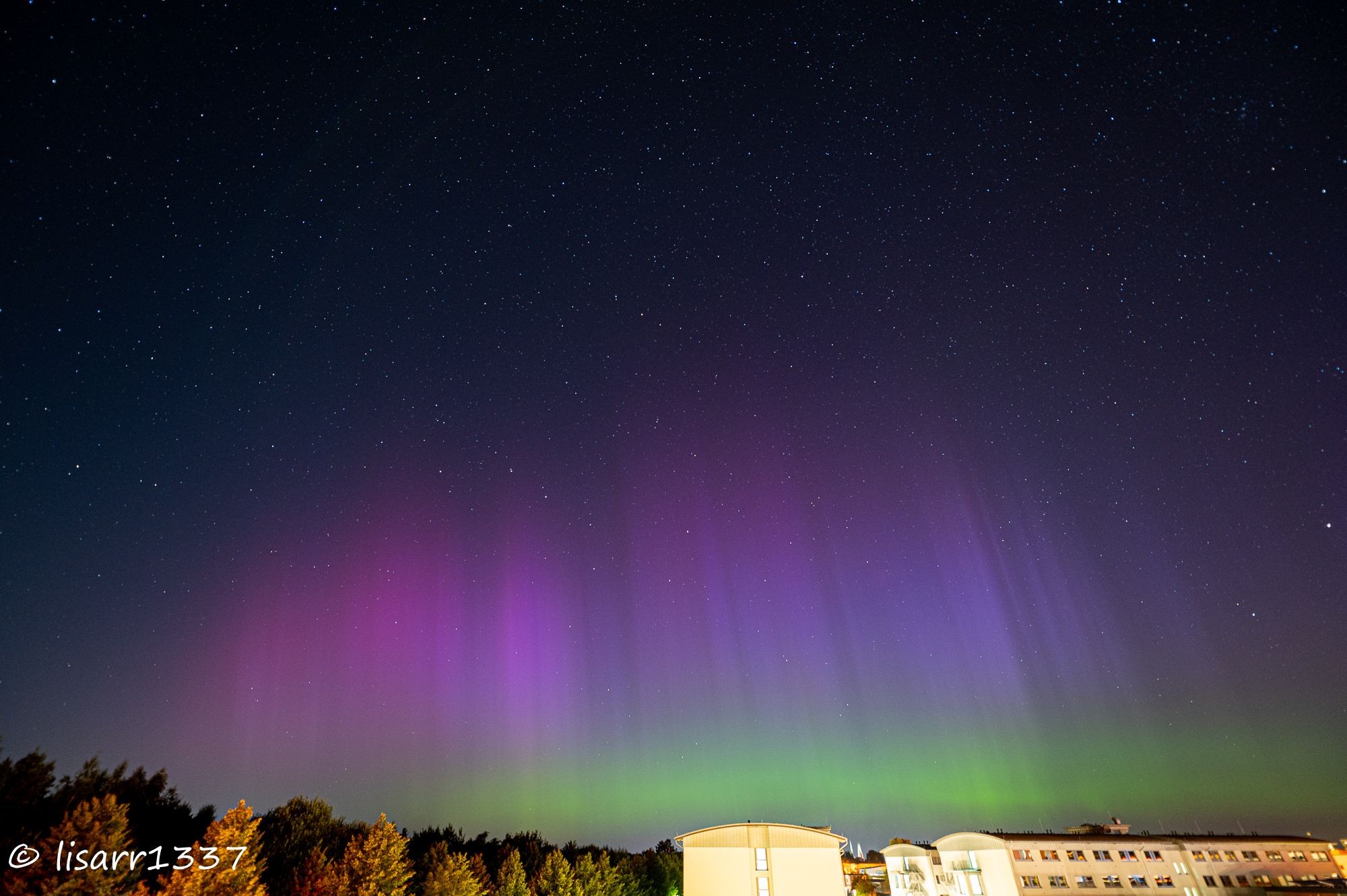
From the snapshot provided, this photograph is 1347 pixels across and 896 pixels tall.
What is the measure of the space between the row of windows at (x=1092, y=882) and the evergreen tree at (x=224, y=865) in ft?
186

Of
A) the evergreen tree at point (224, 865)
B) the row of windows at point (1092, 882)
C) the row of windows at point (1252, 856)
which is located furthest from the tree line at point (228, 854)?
the row of windows at point (1252, 856)

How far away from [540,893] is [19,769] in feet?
110

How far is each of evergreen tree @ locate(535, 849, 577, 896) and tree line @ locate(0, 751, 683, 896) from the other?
96 millimetres

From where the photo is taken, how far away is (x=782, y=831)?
37781mm

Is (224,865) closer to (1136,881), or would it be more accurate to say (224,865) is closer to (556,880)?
(556,880)

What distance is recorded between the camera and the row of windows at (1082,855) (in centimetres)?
5294

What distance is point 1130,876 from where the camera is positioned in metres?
54.0

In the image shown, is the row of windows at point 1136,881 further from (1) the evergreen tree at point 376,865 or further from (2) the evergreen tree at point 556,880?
(1) the evergreen tree at point 376,865

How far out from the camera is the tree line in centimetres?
2291

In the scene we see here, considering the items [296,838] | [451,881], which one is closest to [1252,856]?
[451,881]

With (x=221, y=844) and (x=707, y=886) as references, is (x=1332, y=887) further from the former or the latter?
(x=221, y=844)

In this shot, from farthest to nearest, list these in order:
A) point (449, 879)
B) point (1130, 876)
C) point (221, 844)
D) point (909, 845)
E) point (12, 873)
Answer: point (909, 845) → point (1130, 876) → point (449, 879) → point (221, 844) → point (12, 873)

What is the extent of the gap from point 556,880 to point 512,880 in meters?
Answer: 5.02

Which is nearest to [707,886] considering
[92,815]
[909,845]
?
[92,815]
